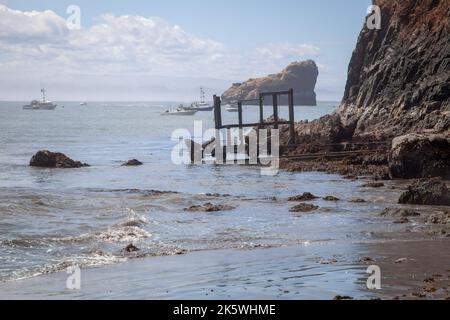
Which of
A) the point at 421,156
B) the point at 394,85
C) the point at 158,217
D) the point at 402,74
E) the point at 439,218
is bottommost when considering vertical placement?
the point at 158,217

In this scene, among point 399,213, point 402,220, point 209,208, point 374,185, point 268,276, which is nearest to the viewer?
point 268,276

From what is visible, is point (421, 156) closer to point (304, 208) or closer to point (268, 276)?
point (304, 208)

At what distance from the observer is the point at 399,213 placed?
50.5 feet

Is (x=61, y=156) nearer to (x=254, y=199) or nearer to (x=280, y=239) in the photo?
(x=254, y=199)

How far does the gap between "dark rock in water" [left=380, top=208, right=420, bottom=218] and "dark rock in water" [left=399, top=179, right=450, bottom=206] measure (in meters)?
1.42

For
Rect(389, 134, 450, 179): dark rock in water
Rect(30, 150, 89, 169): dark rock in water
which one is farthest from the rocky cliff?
Rect(30, 150, 89, 169): dark rock in water

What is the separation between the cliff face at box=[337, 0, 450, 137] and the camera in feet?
104

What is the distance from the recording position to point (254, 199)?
20.1 m

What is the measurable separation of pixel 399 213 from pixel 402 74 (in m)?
22.2

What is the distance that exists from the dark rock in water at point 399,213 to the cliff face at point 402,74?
11.5 meters

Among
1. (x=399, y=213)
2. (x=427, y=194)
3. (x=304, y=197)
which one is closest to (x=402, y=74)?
(x=304, y=197)

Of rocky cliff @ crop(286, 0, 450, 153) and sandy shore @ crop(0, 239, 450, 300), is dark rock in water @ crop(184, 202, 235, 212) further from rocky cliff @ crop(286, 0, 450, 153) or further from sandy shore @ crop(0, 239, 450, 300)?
rocky cliff @ crop(286, 0, 450, 153)

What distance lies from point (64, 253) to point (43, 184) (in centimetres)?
1380
